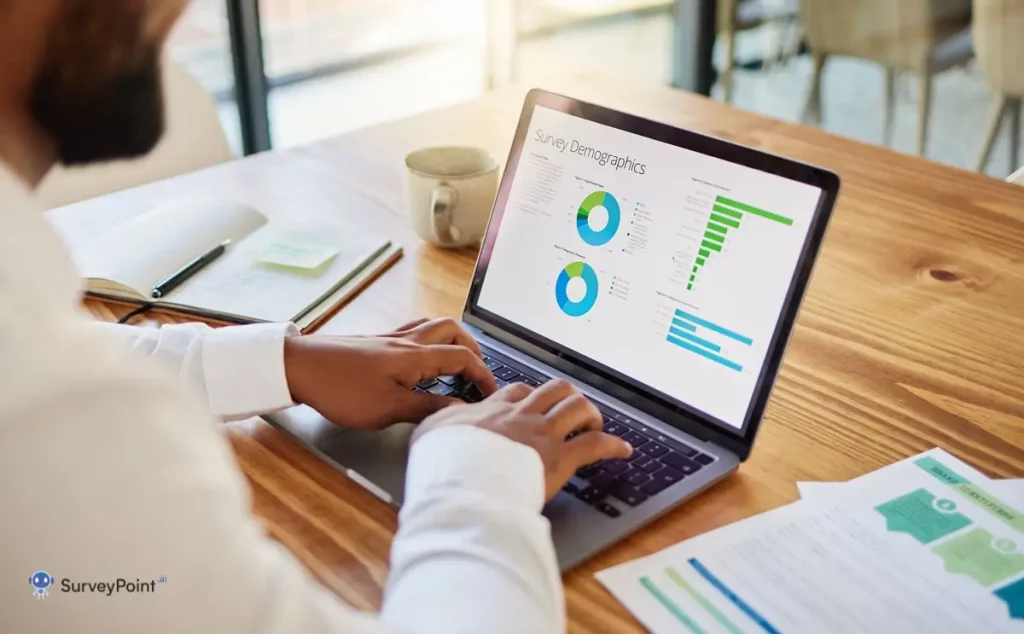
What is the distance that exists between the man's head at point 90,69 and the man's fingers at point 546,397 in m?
0.35

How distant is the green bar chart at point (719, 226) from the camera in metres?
0.87

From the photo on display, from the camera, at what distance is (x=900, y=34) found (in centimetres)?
330

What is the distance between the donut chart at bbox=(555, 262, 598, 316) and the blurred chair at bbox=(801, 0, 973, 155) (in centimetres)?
258

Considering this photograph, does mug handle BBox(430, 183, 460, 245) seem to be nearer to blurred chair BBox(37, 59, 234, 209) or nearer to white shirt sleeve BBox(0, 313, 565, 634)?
blurred chair BBox(37, 59, 234, 209)

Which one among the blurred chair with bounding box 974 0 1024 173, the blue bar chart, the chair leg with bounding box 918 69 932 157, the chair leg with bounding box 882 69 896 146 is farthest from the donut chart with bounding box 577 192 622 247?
the chair leg with bounding box 882 69 896 146

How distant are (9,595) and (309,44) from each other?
3.81 metres

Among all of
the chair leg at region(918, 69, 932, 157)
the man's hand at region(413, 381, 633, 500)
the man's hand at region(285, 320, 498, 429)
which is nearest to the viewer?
the man's hand at region(413, 381, 633, 500)

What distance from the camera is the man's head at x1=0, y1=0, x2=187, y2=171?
538mm

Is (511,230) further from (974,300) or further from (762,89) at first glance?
(762,89)

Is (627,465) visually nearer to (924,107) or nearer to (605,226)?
(605,226)

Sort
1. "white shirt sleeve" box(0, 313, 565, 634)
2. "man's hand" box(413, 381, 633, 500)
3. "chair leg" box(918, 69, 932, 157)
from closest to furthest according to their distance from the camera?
"white shirt sleeve" box(0, 313, 565, 634), "man's hand" box(413, 381, 633, 500), "chair leg" box(918, 69, 932, 157)

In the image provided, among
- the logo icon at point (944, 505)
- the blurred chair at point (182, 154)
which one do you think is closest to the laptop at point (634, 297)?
the logo icon at point (944, 505)

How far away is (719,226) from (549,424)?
0.24 meters

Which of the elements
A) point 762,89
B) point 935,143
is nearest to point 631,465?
point 935,143
